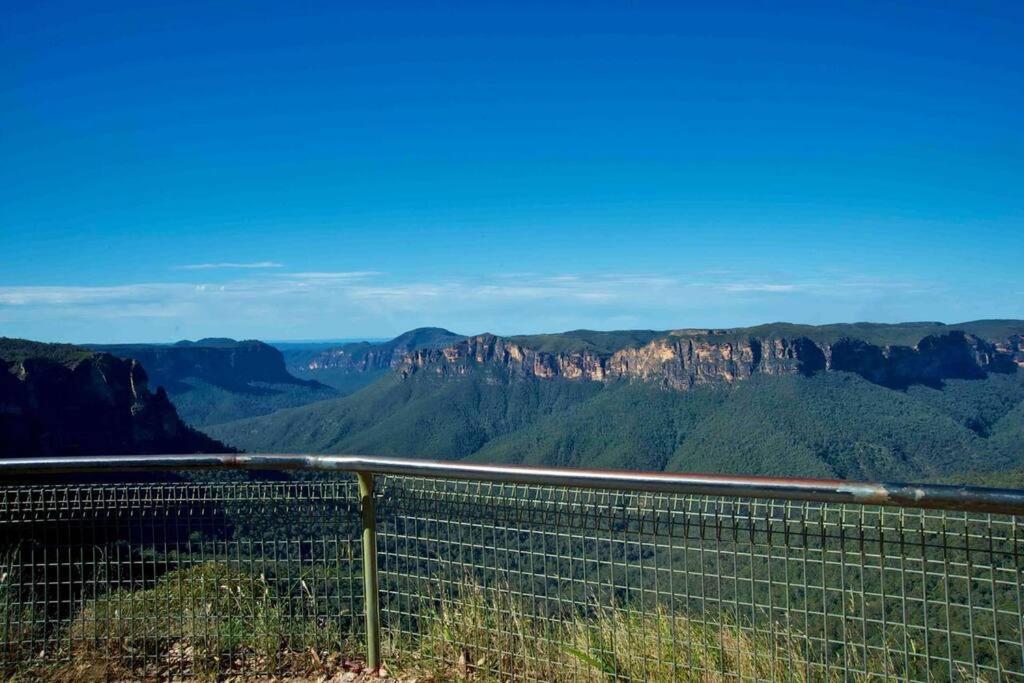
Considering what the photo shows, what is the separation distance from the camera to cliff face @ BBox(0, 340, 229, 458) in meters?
46.1

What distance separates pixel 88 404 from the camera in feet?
166

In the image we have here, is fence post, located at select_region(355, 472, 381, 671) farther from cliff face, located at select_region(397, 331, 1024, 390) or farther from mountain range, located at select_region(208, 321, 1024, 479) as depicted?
cliff face, located at select_region(397, 331, 1024, 390)

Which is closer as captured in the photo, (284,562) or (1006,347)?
(284,562)

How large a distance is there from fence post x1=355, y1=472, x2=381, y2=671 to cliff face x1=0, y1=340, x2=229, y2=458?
47853 mm

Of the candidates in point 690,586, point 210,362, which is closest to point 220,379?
point 210,362

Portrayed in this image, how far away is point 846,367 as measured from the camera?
81250 mm

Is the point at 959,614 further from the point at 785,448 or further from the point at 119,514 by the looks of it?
the point at 785,448

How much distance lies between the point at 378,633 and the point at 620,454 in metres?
71.0

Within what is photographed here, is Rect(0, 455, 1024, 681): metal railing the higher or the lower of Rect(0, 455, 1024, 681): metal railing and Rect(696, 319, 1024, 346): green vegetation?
the lower

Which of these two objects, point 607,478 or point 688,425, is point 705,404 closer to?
point 688,425

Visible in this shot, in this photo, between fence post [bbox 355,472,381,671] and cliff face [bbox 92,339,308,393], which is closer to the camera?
fence post [bbox 355,472,381,671]

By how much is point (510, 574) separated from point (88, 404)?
5489 cm

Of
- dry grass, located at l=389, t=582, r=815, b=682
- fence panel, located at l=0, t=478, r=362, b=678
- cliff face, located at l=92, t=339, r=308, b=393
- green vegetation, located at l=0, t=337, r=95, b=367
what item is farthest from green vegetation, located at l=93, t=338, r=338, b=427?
dry grass, located at l=389, t=582, r=815, b=682

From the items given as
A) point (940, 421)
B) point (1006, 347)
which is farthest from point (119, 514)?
point (1006, 347)
